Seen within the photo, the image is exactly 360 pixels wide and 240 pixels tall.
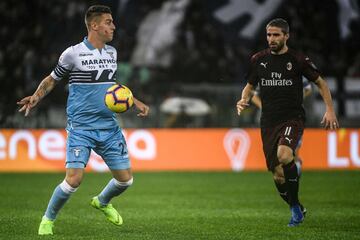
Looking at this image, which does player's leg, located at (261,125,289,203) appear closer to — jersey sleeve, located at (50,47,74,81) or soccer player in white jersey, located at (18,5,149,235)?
soccer player in white jersey, located at (18,5,149,235)

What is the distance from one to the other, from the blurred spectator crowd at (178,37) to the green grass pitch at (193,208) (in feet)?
17.2

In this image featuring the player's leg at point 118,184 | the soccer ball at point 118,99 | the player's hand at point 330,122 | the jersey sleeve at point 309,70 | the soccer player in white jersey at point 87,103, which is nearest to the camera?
the soccer ball at point 118,99

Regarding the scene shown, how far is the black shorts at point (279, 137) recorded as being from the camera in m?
8.96

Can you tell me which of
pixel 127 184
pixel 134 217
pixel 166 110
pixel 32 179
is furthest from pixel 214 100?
pixel 127 184

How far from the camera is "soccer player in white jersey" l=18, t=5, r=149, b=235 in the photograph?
808 centimetres

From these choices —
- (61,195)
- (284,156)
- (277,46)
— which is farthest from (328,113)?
(61,195)

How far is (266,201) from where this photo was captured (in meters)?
12.0

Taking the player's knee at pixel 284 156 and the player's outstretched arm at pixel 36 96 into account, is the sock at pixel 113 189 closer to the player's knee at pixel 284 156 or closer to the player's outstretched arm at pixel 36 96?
the player's outstretched arm at pixel 36 96

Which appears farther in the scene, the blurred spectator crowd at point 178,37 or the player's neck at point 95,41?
the blurred spectator crowd at point 178,37

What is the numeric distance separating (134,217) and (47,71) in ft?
37.0

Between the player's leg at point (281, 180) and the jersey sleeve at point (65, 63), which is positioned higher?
the jersey sleeve at point (65, 63)

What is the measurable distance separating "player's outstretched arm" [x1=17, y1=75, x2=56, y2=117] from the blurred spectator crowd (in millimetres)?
12399

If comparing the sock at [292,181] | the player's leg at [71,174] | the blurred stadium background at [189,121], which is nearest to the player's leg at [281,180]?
the sock at [292,181]

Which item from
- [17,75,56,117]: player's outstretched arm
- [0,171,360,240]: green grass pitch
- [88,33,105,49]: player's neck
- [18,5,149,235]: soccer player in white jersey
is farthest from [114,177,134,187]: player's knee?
[88,33,105,49]: player's neck
